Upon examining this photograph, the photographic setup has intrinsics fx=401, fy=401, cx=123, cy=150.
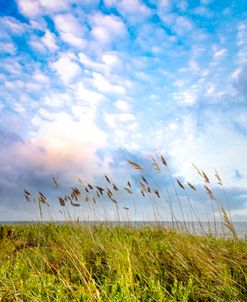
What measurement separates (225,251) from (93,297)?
9.38 feet

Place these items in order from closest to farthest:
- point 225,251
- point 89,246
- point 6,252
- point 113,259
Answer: point 113,259 < point 225,251 < point 89,246 < point 6,252

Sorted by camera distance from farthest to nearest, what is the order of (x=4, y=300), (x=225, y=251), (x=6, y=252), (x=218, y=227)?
(x=218, y=227) → (x=6, y=252) → (x=225, y=251) → (x=4, y=300)

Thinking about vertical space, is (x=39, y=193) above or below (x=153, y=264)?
above

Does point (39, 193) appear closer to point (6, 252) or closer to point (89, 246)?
point (6, 252)

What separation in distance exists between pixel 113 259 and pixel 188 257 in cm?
116

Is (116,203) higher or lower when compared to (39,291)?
higher

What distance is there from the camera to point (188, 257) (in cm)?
619

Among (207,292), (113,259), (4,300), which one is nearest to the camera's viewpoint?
(4,300)

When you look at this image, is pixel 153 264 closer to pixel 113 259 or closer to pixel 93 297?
pixel 113 259

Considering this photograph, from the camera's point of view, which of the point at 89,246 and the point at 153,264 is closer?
the point at 153,264

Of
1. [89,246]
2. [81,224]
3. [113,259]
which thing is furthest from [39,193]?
[113,259]

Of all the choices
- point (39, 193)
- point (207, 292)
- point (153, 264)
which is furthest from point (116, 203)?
point (207, 292)

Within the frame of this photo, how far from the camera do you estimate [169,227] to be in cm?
1094

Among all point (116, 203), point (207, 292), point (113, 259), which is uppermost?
point (116, 203)
